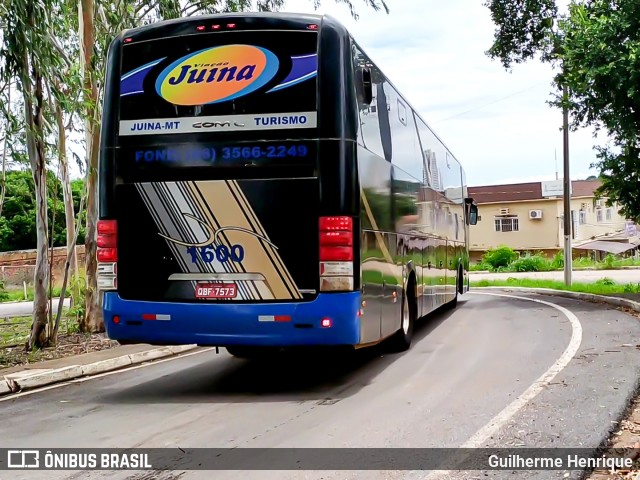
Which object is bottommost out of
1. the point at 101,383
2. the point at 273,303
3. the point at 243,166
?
the point at 101,383

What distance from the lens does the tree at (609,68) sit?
16.2m

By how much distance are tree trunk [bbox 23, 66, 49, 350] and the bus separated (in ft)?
13.0

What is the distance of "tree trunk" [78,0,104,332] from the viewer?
47.0ft

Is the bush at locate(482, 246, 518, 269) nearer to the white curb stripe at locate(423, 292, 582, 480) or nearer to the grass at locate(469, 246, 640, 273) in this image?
the grass at locate(469, 246, 640, 273)

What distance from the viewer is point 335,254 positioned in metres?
7.66

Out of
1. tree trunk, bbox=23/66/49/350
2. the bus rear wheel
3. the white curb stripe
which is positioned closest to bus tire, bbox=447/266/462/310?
the white curb stripe

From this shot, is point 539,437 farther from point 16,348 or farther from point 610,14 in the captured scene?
point 610,14

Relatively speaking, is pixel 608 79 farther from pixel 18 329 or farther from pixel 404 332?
pixel 18 329

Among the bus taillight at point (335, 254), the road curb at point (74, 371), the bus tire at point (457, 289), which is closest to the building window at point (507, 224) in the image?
the bus tire at point (457, 289)

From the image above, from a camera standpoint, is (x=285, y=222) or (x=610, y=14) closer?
(x=285, y=222)

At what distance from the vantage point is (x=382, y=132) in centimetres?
966

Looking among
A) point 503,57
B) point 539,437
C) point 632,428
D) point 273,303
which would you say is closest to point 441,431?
point 539,437

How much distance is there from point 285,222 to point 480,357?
407 centimetres

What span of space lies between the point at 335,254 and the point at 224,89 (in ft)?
7.13
